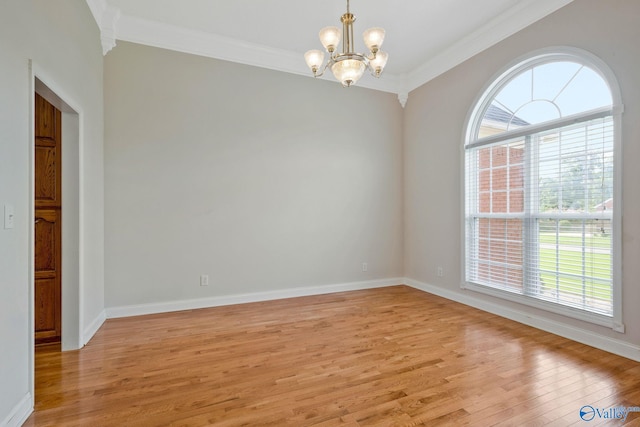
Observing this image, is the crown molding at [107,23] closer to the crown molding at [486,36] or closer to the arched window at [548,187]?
the crown molding at [486,36]

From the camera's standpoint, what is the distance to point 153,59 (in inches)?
145

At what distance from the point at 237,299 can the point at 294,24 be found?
3.46 m

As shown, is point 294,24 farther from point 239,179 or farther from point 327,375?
point 327,375

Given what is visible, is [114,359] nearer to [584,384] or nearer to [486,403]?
[486,403]

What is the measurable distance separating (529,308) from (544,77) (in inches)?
98.0

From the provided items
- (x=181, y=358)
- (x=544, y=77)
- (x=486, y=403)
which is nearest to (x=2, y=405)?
(x=181, y=358)

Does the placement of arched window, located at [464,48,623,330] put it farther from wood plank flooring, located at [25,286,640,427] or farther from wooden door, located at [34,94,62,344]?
wooden door, located at [34,94,62,344]

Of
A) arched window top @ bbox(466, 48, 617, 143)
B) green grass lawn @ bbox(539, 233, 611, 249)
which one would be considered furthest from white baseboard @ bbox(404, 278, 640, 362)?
arched window top @ bbox(466, 48, 617, 143)

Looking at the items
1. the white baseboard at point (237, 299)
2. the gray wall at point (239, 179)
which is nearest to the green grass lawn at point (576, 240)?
the gray wall at point (239, 179)

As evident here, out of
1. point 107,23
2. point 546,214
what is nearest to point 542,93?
point 546,214

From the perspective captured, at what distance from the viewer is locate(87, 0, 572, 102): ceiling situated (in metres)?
3.26

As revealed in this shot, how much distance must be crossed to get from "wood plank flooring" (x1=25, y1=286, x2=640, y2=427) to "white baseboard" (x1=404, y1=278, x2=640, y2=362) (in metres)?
0.10

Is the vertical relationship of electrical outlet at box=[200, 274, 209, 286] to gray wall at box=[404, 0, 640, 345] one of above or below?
below

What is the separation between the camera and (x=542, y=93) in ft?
10.9
